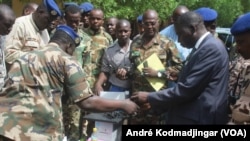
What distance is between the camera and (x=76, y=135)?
19.0ft

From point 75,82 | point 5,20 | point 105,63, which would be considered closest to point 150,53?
point 105,63

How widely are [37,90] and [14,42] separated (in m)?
1.64

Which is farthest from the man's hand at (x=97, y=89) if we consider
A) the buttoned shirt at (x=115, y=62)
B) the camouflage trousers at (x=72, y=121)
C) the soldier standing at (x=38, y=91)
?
the soldier standing at (x=38, y=91)

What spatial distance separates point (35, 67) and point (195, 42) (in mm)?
1398

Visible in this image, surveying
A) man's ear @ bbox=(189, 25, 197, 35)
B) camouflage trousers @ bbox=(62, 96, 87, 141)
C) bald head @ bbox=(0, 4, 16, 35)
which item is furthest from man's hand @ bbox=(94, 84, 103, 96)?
man's ear @ bbox=(189, 25, 197, 35)

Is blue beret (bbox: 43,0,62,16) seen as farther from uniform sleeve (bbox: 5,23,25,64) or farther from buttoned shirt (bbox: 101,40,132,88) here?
buttoned shirt (bbox: 101,40,132,88)

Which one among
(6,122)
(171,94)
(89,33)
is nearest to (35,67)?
(6,122)

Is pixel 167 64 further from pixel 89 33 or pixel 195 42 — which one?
pixel 89 33

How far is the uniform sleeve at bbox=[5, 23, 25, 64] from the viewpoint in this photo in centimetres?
462

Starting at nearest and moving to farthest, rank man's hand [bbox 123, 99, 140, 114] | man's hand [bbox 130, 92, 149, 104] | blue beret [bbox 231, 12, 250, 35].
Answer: blue beret [bbox 231, 12, 250, 35] → man's hand [bbox 123, 99, 140, 114] → man's hand [bbox 130, 92, 149, 104]

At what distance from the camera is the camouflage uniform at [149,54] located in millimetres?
5043

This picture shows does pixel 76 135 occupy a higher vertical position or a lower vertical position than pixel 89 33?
lower

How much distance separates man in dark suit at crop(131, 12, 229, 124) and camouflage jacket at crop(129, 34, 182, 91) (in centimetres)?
121

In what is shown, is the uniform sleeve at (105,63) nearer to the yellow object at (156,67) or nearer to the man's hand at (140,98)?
the yellow object at (156,67)
